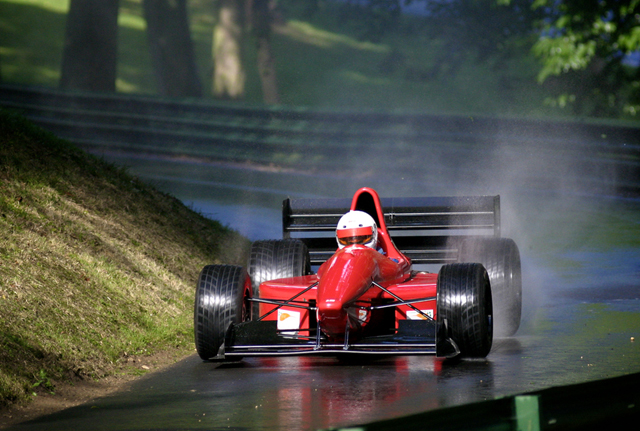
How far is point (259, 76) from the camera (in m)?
36.9

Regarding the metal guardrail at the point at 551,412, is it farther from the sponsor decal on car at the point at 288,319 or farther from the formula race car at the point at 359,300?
the sponsor decal on car at the point at 288,319

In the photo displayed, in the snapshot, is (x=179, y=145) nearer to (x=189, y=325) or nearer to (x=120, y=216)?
(x=120, y=216)

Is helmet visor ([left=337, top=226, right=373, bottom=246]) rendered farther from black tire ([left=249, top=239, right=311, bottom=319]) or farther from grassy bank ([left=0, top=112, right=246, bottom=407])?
grassy bank ([left=0, top=112, right=246, bottom=407])

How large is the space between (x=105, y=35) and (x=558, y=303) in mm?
23336

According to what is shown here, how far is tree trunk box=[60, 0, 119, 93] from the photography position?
30197 millimetres

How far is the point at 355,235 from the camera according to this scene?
859cm

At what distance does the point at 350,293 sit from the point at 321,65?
35.6 m

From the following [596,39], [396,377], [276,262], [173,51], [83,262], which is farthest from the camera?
[173,51]

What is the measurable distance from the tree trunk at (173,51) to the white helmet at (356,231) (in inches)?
993

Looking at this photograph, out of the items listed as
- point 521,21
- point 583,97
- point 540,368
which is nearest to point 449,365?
point 540,368

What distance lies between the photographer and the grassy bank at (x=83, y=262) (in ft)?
25.5

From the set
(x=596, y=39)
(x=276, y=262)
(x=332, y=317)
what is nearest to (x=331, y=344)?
(x=332, y=317)

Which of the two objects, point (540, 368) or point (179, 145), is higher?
point (179, 145)

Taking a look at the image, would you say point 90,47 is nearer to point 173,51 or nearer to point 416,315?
point 173,51
